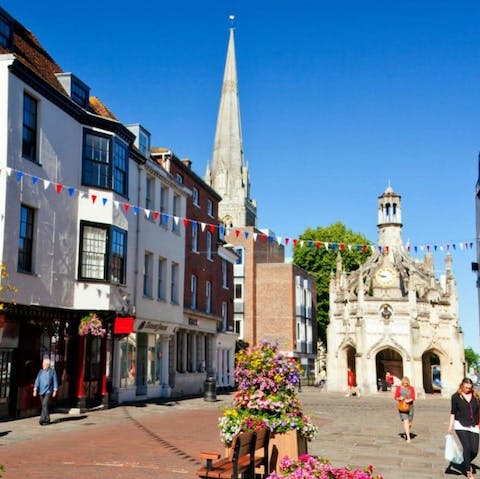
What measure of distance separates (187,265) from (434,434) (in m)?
18.5

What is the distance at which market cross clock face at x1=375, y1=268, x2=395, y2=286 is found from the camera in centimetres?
4859

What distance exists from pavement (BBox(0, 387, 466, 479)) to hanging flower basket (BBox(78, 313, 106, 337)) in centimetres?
274

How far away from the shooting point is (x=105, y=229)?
76.2 ft

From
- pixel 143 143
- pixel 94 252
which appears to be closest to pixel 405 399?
pixel 94 252

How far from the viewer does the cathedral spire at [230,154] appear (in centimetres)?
9456

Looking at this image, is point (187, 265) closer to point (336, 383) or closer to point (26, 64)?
point (26, 64)

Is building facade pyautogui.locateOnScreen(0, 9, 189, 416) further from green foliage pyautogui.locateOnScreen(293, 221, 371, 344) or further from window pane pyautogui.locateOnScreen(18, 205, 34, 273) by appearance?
green foliage pyautogui.locateOnScreen(293, 221, 371, 344)

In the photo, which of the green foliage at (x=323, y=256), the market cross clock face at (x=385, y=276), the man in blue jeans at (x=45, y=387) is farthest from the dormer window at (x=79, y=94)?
the green foliage at (x=323, y=256)

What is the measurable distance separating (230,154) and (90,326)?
252 feet

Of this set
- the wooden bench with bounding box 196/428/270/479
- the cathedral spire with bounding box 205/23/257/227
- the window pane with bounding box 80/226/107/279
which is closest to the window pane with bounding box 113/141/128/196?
the window pane with bounding box 80/226/107/279

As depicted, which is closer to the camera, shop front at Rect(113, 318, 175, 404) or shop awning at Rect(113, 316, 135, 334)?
shop awning at Rect(113, 316, 135, 334)

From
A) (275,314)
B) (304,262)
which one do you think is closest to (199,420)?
(275,314)

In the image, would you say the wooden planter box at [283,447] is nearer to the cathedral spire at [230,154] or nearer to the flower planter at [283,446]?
the flower planter at [283,446]

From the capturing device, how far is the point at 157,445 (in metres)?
14.2
